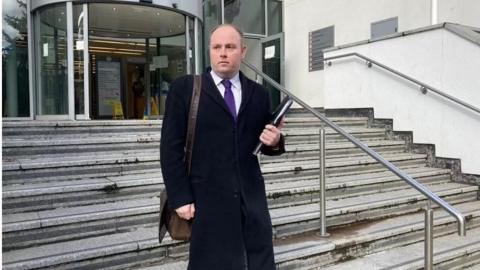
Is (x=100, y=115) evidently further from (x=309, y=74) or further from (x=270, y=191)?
(x=270, y=191)

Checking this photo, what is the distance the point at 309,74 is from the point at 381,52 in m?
2.91

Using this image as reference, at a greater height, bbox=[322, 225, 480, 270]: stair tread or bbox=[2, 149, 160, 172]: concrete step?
bbox=[2, 149, 160, 172]: concrete step

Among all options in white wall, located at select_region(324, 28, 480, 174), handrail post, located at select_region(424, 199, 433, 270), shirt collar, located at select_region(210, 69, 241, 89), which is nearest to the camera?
shirt collar, located at select_region(210, 69, 241, 89)

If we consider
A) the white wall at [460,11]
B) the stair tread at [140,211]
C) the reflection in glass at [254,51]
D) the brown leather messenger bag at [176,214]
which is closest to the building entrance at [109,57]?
the reflection in glass at [254,51]

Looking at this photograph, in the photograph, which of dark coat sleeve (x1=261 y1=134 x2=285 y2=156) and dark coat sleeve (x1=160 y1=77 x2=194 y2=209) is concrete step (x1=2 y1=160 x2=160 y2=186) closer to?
dark coat sleeve (x1=160 y1=77 x2=194 y2=209)

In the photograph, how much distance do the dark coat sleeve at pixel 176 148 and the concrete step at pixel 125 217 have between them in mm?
1375

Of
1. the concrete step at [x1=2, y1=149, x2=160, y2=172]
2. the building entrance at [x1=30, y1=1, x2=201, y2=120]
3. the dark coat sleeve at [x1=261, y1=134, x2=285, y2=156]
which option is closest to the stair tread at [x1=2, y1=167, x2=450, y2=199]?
the concrete step at [x1=2, y1=149, x2=160, y2=172]

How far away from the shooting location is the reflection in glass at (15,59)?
22.9 feet

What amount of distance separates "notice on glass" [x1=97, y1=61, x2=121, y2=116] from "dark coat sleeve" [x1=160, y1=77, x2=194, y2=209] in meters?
7.95

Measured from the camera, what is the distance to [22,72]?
→ 23.3ft

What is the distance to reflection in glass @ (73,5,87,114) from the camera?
6.47 m

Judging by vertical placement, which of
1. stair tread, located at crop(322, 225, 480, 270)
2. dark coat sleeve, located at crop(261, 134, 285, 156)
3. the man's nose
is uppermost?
the man's nose

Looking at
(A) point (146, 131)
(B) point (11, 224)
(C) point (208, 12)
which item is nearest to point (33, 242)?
(B) point (11, 224)

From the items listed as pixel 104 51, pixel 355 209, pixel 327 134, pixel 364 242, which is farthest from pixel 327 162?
pixel 104 51
